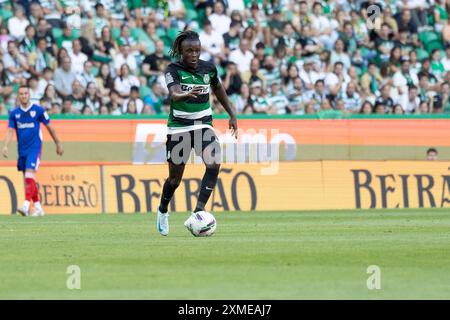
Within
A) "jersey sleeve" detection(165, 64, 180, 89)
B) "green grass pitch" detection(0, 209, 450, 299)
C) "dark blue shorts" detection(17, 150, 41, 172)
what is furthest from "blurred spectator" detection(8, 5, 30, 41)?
"jersey sleeve" detection(165, 64, 180, 89)

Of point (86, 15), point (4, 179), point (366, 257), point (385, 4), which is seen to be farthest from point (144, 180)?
point (366, 257)

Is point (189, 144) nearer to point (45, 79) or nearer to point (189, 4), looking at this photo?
Answer: point (45, 79)

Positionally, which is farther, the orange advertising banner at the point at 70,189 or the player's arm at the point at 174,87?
the orange advertising banner at the point at 70,189

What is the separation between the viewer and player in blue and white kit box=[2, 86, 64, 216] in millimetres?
21828

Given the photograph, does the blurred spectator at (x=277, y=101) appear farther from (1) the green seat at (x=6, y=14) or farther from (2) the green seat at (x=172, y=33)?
(1) the green seat at (x=6, y=14)

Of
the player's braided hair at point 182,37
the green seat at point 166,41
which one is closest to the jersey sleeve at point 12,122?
the green seat at point 166,41

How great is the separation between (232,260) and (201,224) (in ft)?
9.58

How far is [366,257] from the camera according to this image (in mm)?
12141

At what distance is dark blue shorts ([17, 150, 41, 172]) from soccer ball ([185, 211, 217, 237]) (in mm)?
7605

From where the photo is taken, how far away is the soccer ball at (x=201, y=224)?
14797 mm

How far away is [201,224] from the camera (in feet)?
48.6

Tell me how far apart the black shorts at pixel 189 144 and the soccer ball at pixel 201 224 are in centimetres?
72

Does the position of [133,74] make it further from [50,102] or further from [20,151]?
[20,151]

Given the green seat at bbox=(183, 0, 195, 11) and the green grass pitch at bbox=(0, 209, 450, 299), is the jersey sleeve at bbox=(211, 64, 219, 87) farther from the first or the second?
the green seat at bbox=(183, 0, 195, 11)
